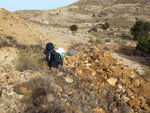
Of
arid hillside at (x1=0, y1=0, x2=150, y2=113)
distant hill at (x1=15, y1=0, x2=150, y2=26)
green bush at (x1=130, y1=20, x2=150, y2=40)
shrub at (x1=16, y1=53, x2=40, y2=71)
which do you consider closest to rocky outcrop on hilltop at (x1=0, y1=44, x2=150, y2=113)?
arid hillside at (x1=0, y1=0, x2=150, y2=113)

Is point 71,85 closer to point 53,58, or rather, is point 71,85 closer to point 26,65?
point 53,58

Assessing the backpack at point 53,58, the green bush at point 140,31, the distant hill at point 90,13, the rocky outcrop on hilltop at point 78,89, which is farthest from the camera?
the distant hill at point 90,13

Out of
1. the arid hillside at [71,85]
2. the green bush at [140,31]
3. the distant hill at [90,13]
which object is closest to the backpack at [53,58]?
the arid hillside at [71,85]

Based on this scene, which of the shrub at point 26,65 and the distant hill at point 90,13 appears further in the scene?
the distant hill at point 90,13

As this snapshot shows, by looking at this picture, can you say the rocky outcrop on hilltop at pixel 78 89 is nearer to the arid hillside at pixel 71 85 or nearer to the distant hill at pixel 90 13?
the arid hillside at pixel 71 85

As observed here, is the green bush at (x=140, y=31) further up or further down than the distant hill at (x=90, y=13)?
further down

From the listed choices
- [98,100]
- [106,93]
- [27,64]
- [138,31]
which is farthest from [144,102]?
[138,31]

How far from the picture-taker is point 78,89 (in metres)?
3.25

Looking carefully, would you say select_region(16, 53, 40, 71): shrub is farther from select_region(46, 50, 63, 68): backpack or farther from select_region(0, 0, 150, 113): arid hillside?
select_region(46, 50, 63, 68): backpack

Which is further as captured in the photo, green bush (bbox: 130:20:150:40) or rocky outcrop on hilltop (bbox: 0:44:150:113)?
green bush (bbox: 130:20:150:40)

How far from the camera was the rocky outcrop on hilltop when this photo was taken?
7.88ft

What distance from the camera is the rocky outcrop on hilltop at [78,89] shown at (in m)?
2.40

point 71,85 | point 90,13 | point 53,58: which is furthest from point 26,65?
point 90,13

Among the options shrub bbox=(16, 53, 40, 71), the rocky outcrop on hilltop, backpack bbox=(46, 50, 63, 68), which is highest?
backpack bbox=(46, 50, 63, 68)
